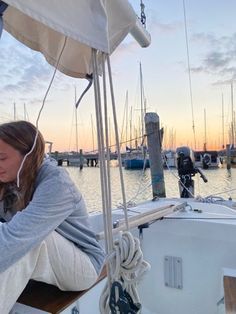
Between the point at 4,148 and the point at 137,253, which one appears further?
the point at 4,148

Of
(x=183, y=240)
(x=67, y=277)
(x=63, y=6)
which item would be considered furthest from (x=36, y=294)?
(x=183, y=240)

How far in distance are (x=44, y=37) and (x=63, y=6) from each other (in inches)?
21.8

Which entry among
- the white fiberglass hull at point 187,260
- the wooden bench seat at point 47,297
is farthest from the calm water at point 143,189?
the wooden bench seat at point 47,297

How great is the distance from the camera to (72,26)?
108cm

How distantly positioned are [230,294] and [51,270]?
931mm

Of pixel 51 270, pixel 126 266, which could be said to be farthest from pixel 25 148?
pixel 126 266

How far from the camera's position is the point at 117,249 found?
1173 mm

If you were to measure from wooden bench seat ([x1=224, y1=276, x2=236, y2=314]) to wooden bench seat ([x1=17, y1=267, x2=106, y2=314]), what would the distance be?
0.67 metres

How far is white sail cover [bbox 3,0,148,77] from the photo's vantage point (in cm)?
100

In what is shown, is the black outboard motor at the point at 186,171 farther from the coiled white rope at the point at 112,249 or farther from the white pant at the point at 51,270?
the coiled white rope at the point at 112,249

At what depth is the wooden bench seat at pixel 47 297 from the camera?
→ 1295 mm

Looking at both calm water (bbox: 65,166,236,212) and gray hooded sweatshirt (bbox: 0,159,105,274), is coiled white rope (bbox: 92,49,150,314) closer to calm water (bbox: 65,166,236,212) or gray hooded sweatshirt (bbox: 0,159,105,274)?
gray hooded sweatshirt (bbox: 0,159,105,274)

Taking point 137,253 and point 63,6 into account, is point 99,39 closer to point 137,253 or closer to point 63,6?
point 63,6

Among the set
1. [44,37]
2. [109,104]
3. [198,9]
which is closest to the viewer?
[109,104]
